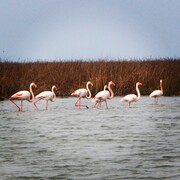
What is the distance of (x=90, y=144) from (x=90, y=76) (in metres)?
15.5

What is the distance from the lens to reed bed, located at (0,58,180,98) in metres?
24.4

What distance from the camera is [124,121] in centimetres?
1491

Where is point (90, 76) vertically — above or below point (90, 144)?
above

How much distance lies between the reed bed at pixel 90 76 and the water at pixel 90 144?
6162 mm

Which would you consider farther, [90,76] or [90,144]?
[90,76]

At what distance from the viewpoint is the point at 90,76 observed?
25969mm

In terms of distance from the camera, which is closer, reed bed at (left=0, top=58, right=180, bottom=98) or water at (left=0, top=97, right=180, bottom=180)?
water at (left=0, top=97, right=180, bottom=180)

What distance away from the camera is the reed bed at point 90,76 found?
24391mm

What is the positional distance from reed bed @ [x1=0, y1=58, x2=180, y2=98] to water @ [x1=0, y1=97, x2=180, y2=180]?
6162 mm

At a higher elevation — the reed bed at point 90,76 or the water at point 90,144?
the reed bed at point 90,76

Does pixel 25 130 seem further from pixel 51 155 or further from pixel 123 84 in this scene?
pixel 123 84

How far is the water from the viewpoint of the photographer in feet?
25.8

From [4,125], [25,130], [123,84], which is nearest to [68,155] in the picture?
[25,130]

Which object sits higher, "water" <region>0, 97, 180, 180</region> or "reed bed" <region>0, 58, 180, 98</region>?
"reed bed" <region>0, 58, 180, 98</region>
